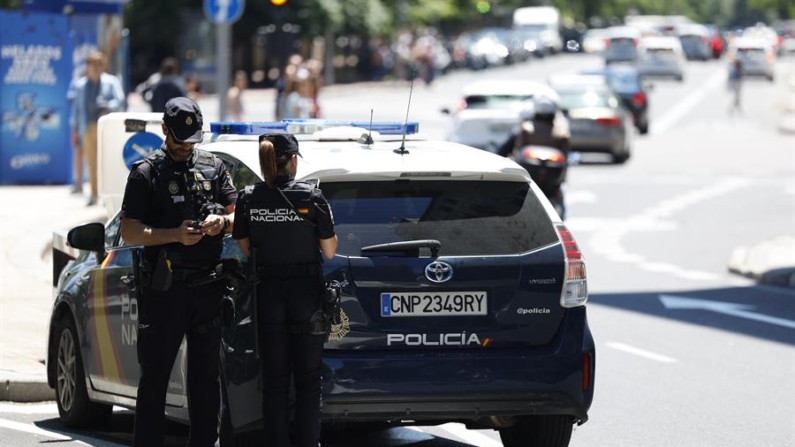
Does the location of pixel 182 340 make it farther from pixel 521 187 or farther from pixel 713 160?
pixel 713 160

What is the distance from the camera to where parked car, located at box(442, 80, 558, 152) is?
2627cm

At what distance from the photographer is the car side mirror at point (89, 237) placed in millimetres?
8156

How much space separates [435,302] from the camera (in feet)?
24.2

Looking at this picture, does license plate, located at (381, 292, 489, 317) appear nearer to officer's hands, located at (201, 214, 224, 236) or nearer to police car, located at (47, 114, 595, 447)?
police car, located at (47, 114, 595, 447)

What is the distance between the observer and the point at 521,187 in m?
7.62

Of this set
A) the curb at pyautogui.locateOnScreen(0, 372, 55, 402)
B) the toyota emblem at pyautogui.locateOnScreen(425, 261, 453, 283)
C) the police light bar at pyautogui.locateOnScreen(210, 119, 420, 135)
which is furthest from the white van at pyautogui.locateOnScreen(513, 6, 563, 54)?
the toyota emblem at pyautogui.locateOnScreen(425, 261, 453, 283)

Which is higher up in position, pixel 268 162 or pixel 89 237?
pixel 268 162

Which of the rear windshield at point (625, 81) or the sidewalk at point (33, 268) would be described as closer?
the sidewalk at point (33, 268)

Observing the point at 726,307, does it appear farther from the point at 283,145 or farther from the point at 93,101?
the point at 283,145

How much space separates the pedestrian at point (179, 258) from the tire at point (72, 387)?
1.71 m

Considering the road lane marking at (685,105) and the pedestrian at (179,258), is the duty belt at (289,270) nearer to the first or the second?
the pedestrian at (179,258)

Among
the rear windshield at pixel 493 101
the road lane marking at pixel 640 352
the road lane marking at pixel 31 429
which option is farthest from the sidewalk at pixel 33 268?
the rear windshield at pixel 493 101

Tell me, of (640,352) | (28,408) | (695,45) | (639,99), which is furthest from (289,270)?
(695,45)

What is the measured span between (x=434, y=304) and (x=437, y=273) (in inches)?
5.4
